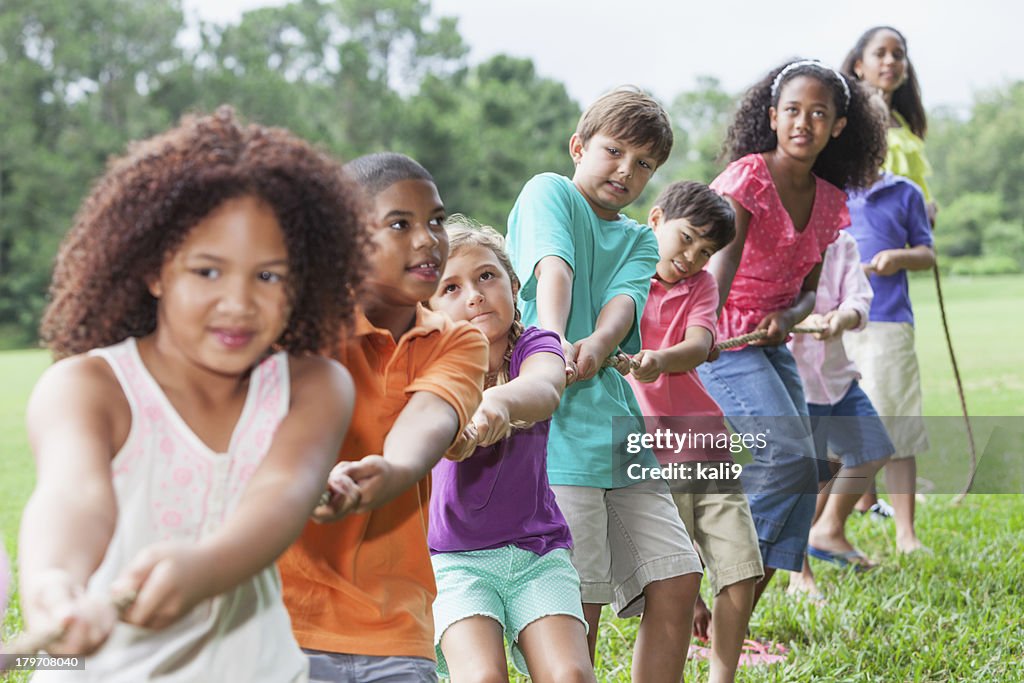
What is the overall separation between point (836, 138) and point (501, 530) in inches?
85.9

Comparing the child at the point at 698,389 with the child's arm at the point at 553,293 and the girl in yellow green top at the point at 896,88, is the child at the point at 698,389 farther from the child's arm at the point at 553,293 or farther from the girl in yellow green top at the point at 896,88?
the girl in yellow green top at the point at 896,88

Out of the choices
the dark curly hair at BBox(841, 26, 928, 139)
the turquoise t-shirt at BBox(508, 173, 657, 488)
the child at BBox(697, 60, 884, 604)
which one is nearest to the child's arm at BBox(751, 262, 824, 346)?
the child at BBox(697, 60, 884, 604)

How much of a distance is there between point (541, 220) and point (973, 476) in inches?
149

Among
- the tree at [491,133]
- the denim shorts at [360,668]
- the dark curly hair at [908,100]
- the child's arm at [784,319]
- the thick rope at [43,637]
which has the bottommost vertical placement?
the denim shorts at [360,668]

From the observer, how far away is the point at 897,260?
5031 millimetres

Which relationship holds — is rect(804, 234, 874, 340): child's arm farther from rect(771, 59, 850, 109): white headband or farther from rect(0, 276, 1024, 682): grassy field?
rect(0, 276, 1024, 682): grassy field

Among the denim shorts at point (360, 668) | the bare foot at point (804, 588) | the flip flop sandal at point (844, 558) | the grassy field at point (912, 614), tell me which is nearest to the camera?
the denim shorts at point (360, 668)

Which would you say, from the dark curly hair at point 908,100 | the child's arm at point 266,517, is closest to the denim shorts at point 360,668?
the child's arm at point 266,517

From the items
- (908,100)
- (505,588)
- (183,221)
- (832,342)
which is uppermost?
(908,100)

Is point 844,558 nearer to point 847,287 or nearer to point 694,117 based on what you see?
point 847,287

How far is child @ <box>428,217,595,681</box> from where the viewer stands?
2.29 metres

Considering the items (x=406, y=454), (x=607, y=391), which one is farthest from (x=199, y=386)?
(x=607, y=391)

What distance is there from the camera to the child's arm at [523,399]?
1970 millimetres

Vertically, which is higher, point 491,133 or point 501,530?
point 491,133
